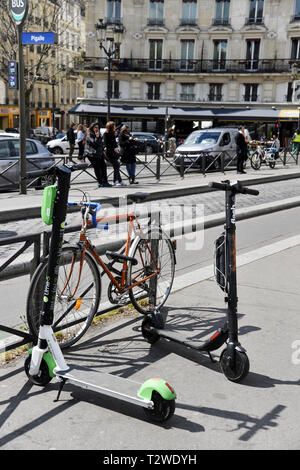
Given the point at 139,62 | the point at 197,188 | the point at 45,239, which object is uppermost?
the point at 139,62

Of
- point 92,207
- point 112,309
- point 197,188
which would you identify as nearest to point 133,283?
point 112,309

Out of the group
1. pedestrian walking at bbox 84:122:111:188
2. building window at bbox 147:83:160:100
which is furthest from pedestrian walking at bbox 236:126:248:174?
building window at bbox 147:83:160:100

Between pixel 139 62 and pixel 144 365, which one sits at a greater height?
pixel 139 62

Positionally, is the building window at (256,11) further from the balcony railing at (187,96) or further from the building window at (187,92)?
the balcony railing at (187,96)

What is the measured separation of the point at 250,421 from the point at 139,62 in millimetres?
51740

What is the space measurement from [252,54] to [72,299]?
5022cm

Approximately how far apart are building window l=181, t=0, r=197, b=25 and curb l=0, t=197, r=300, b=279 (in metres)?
42.0

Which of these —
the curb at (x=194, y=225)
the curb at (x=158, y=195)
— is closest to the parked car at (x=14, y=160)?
the curb at (x=158, y=195)

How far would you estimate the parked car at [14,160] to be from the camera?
13234mm

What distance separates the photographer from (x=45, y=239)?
3877 millimetres

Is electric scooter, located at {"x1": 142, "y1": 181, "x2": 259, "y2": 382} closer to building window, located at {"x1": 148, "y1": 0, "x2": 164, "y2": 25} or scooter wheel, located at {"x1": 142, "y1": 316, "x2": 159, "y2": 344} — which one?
scooter wheel, located at {"x1": 142, "y1": 316, "x2": 159, "y2": 344}

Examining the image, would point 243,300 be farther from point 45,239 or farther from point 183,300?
point 45,239

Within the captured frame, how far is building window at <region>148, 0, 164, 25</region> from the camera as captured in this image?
51719 millimetres

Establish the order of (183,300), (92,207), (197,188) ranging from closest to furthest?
(92,207) < (183,300) < (197,188)
